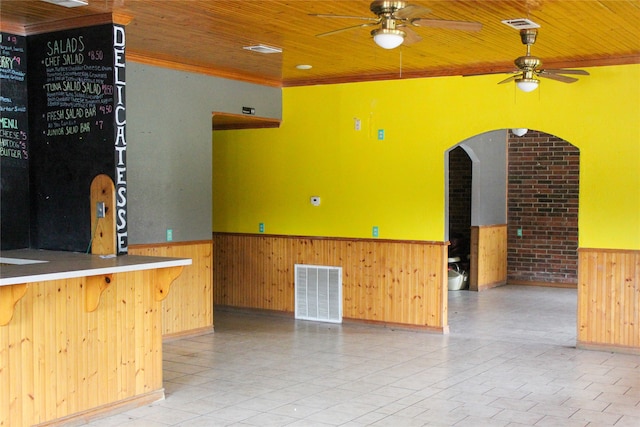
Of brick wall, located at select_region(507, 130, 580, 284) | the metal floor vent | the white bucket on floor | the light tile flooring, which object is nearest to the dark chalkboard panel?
the light tile flooring

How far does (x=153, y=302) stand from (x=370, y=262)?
11.3 feet

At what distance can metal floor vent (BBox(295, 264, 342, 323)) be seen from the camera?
8.43 metres

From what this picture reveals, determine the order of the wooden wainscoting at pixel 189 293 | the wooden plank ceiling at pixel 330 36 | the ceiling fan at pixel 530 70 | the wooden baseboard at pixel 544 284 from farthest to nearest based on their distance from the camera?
the wooden baseboard at pixel 544 284
the wooden wainscoting at pixel 189 293
the ceiling fan at pixel 530 70
the wooden plank ceiling at pixel 330 36

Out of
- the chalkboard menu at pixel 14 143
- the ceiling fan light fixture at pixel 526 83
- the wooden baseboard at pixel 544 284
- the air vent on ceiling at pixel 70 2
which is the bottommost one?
the wooden baseboard at pixel 544 284

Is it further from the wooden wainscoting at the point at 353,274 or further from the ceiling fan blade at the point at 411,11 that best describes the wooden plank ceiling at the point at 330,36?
the wooden wainscoting at the point at 353,274

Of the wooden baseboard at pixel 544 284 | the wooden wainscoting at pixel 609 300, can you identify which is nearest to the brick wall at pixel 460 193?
the wooden baseboard at pixel 544 284

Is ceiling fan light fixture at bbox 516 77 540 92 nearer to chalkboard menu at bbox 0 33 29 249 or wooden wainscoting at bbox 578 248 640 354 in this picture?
wooden wainscoting at bbox 578 248 640 354

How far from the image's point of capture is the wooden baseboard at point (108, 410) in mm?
4613

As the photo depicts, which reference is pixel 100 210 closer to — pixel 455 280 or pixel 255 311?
pixel 255 311

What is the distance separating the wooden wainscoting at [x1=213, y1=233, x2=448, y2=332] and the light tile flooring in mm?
220

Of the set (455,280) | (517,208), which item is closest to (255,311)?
(455,280)

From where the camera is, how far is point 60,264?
4.53m

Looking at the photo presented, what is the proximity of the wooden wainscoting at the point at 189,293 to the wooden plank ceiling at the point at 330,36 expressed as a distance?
1767 mm

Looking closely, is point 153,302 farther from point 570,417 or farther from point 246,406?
point 570,417
